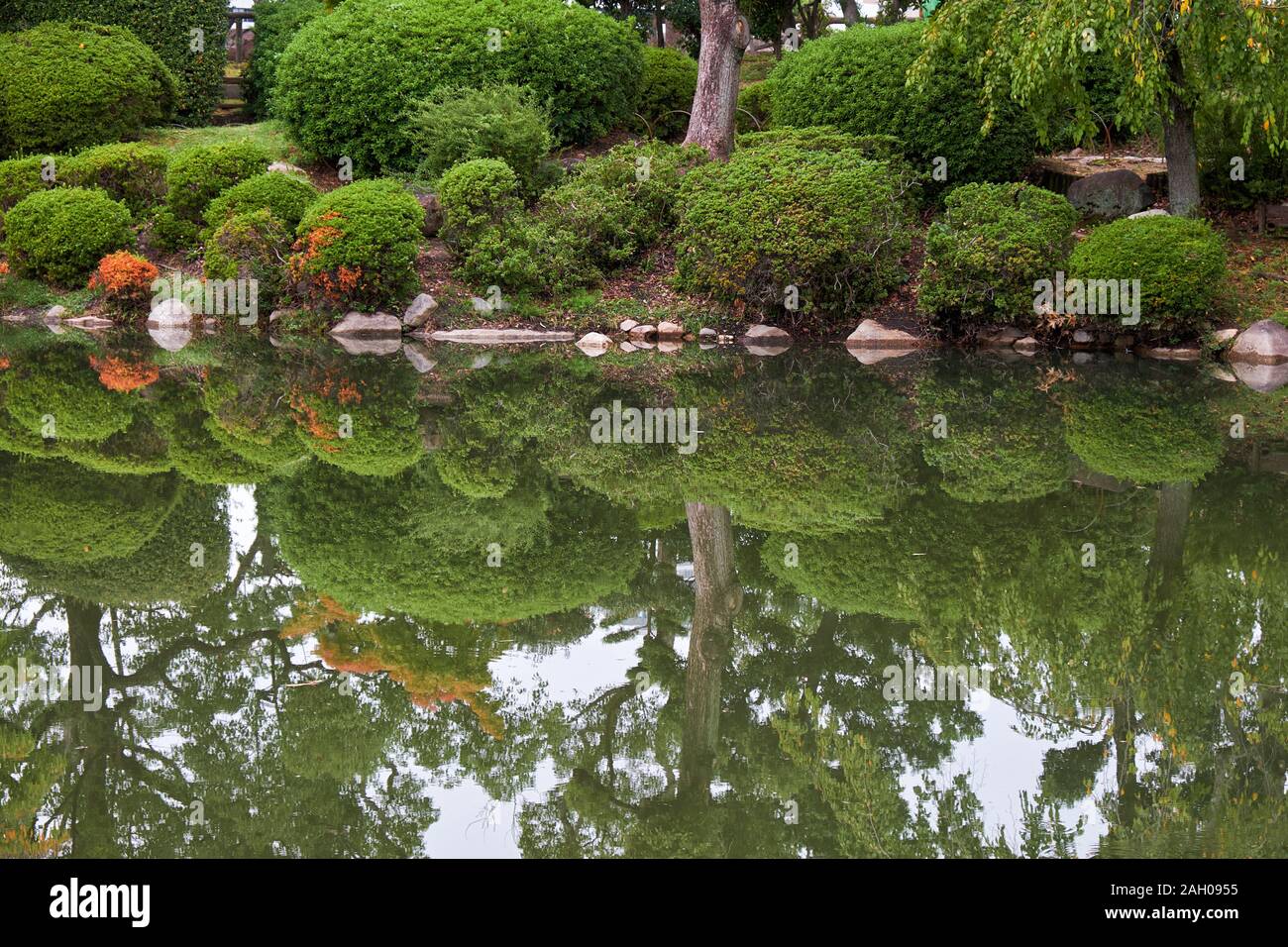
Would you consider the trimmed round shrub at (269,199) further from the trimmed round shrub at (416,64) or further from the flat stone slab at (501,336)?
the flat stone slab at (501,336)

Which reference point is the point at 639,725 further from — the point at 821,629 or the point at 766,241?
the point at 766,241

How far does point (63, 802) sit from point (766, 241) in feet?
42.5

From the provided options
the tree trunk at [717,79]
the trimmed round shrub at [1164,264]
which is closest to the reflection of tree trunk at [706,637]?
the trimmed round shrub at [1164,264]

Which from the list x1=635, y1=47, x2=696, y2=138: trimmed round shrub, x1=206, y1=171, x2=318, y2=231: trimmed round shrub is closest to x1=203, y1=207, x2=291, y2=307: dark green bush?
x1=206, y1=171, x2=318, y2=231: trimmed round shrub

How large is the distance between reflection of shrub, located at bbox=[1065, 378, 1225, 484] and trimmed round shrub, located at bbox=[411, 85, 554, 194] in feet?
32.9

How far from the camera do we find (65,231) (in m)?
18.6

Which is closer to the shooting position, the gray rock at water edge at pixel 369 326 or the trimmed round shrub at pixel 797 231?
the trimmed round shrub at pixel 797 231

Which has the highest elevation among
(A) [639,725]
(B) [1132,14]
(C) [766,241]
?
(B) [1132,14]

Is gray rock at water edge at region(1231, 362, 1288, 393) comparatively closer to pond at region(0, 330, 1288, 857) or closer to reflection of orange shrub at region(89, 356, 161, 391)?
pond at region(0, 330, 1288, 857)

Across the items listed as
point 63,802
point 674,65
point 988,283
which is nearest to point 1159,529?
point 63,802

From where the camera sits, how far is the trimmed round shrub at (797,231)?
16.0m

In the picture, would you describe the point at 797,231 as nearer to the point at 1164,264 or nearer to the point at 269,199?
the point at 1164,264

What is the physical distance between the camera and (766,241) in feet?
52.5

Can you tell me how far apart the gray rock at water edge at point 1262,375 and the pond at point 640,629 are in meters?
1.85
